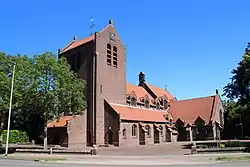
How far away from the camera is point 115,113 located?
5462cm

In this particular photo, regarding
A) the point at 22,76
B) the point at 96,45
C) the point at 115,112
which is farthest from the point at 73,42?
the point at 22,76

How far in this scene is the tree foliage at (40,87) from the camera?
124 ft

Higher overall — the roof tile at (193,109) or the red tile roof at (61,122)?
the roof tile at (193,109)

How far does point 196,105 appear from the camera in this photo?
7388cm

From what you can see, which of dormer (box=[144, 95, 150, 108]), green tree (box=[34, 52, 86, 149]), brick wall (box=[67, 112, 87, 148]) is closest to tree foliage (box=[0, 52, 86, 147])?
green tree (box=[34, 52, 86, 149])

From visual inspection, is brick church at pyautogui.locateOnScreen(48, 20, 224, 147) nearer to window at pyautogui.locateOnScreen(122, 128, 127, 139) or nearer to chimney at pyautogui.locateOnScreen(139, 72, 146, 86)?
window at pyautogui.locateOnScreen(122, 128, 127, 139)

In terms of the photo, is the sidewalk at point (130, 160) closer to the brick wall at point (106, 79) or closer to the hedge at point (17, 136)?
the brick wall at point (106, 79)

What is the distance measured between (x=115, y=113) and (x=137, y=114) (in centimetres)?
771

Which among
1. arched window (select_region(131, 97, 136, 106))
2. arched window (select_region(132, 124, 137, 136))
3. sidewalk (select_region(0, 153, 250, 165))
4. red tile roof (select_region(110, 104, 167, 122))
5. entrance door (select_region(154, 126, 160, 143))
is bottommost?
sidewalk (select_region(0, 153, 250, 165))

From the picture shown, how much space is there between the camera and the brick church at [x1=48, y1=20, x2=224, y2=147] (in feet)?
177

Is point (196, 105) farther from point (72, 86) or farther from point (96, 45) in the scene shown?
point (72, 86)

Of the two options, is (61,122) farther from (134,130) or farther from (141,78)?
(141,78)

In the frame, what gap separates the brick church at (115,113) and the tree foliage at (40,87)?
9.53 m

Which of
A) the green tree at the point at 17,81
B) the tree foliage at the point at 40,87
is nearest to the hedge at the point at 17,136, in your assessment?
the tree foliage at the point at 40,87
